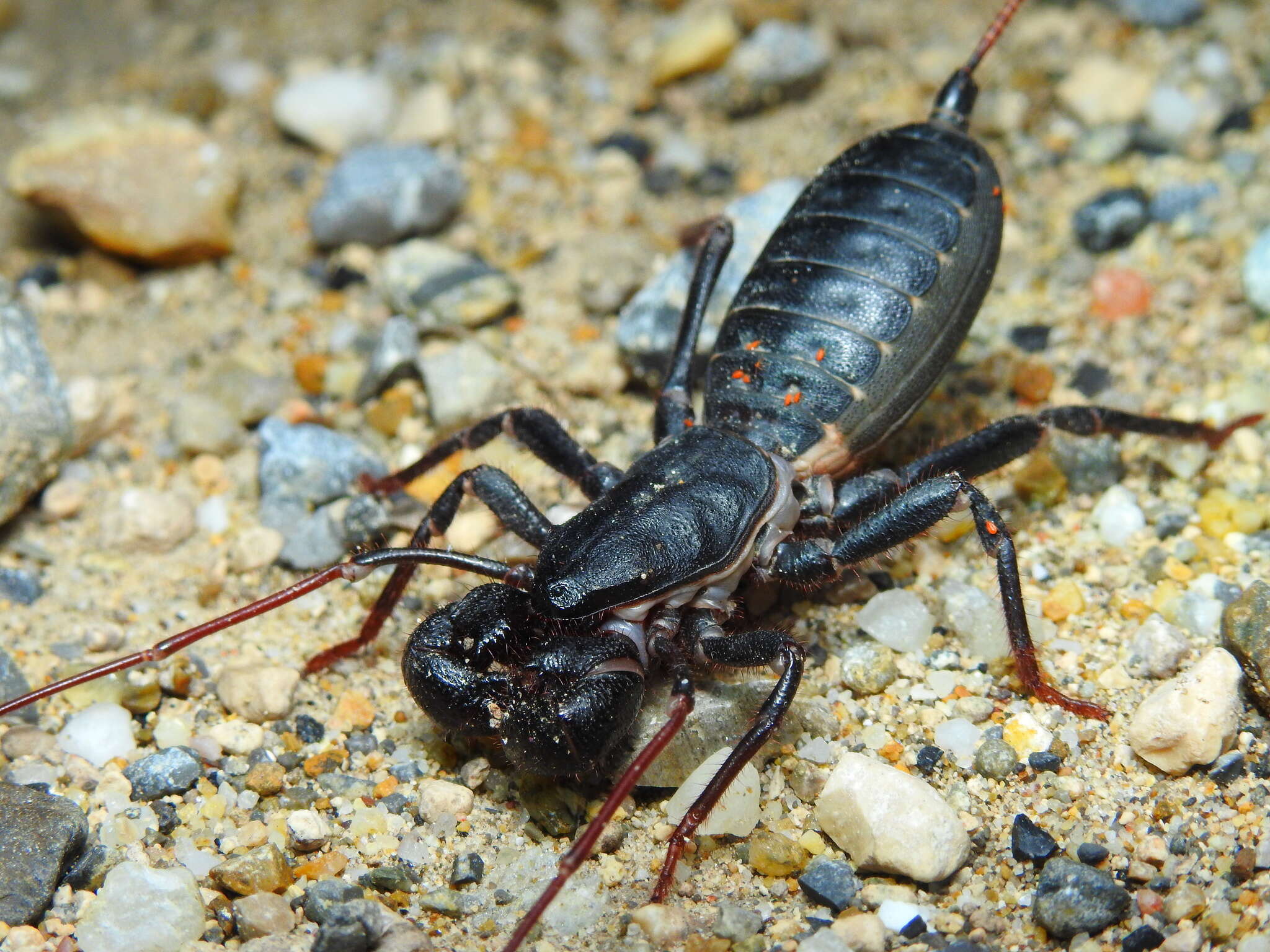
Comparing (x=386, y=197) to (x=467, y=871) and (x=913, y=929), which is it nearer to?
(x=467, y=871)

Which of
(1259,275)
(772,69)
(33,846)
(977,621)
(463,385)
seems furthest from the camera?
(772,69)

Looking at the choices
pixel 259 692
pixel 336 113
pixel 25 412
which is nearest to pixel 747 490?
pixel 259 692

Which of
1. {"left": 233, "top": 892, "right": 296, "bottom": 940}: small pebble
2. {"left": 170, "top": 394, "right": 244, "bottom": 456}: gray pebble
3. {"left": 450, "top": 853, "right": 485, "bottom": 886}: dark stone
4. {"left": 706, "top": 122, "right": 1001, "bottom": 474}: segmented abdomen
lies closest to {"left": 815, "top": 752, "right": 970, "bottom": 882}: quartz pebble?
{"left": 450, "top": 853, "right": 485, "bottom": 886}: dark stone

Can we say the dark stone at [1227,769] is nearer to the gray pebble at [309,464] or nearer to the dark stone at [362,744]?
the dark stone at [362,744]

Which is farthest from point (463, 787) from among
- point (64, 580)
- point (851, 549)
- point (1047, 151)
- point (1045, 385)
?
point (1047, 151)

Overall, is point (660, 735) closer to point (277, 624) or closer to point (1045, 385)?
point (277, 624)

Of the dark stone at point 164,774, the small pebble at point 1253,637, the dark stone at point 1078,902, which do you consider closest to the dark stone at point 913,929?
the dark stone at point 1078,902

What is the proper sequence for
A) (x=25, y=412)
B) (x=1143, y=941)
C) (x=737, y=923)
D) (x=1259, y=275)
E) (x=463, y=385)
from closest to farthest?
(x=1143, y=941)
(x=737, y=923)
(x=25, y=412)
(x=1259, y=275)
(x=463, y=385)
